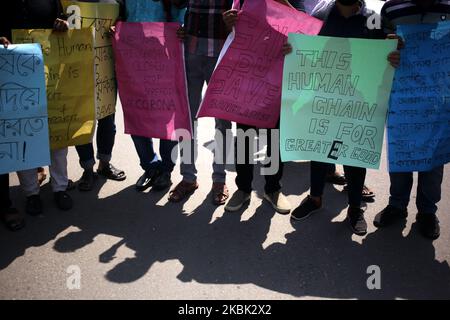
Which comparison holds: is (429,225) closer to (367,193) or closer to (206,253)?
(367,193)

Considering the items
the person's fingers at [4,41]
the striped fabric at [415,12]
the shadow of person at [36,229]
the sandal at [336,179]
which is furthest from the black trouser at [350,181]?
the person's fingers at [4,41]

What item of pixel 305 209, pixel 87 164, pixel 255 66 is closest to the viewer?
pixel 255 66

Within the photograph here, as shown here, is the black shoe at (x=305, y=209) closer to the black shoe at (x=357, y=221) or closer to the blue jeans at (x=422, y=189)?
the black shoe at (x=357, y=221)

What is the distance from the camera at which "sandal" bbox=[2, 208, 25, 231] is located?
3349mm

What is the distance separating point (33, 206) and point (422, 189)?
3.30 m

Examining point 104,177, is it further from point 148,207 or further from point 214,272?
point 214,272

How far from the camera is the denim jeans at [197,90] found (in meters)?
3.53

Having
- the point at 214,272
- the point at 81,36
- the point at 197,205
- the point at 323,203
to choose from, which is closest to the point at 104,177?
the point at 197,205

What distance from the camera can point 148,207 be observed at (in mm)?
3752

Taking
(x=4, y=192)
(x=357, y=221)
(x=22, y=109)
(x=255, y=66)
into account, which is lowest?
(x=357, y=221)

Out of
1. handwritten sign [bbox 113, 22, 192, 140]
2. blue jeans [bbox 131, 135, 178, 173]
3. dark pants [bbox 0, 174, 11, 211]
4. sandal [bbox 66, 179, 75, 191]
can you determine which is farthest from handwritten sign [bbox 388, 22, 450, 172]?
dark pants [bbox 0, 174, 11, 211]

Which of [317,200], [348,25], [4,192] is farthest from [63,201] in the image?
[348,25]

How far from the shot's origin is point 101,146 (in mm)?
4215

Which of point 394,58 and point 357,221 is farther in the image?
point 357,221
